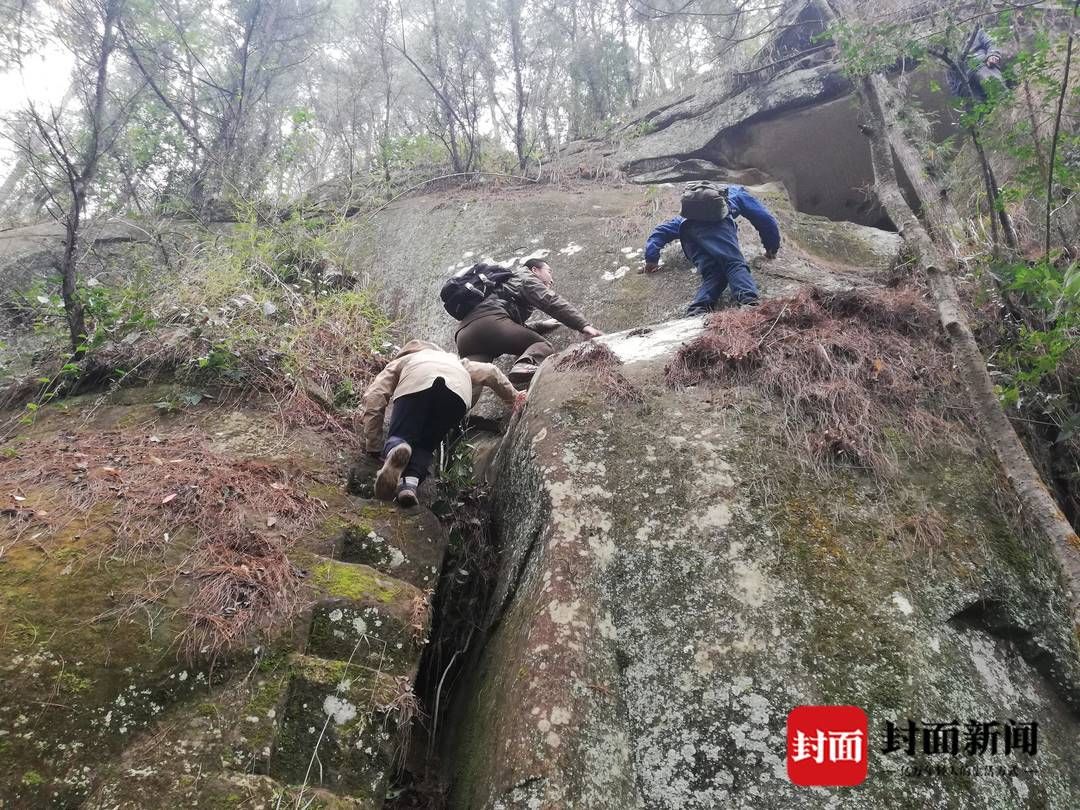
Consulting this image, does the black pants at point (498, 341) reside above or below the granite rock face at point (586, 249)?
below

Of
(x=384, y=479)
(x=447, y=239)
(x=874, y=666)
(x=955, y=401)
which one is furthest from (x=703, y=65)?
(x=874, y=666)

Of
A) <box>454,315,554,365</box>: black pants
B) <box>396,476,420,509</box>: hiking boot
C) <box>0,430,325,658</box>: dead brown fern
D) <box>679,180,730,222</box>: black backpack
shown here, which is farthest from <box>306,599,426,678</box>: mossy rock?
<box>679,180,730,222</box>: black backpack

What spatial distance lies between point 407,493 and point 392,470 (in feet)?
0.68

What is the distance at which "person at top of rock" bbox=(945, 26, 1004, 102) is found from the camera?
568 cm

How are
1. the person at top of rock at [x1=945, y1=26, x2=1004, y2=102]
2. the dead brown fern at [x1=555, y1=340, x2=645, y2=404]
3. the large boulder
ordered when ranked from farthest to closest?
the person at top of rock at [x1=945, y1=26, x2=1004, y2=102] → the dead brown fern at [x1=555, y1=340, x2=645, y2=404] → the large boulder

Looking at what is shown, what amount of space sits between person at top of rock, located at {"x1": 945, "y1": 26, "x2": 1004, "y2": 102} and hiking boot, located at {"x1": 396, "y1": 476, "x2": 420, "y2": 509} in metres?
5.51

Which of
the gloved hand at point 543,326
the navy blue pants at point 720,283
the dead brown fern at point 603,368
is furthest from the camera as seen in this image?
the gloved hand at point 543,326

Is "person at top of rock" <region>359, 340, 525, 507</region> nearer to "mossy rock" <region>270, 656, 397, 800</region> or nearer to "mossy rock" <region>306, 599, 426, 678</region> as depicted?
"mossy rock" <region>306, 599, 426, 678</region>

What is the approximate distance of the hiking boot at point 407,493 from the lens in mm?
4570

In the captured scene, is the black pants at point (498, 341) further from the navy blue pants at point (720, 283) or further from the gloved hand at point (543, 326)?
the navy blue pants at point (720, 283)

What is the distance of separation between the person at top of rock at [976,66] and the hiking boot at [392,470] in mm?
5424

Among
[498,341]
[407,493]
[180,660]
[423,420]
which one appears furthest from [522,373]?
[180,660]

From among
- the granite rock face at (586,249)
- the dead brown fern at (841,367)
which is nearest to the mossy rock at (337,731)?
the dead brown fern at (841,367)

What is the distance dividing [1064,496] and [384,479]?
4.60m
